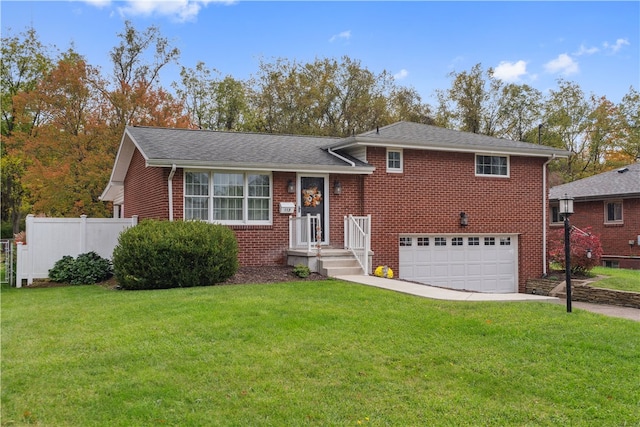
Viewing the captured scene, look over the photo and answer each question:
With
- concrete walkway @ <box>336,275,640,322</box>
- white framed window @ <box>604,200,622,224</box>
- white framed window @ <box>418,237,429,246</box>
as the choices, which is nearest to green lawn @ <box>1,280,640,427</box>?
concrete walkway @ <box>336,275,640,322</box>

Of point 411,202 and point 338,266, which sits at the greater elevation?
point 411,202

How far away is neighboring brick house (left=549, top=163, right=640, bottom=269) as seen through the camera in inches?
895

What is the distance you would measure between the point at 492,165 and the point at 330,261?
6.90 m

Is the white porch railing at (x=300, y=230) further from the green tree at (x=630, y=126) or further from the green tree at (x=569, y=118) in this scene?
the green tree at (x=630, y=126)

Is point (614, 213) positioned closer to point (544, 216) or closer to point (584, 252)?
point (544, 216)

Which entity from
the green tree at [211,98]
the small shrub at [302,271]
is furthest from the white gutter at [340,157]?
the green tree at [211,98]

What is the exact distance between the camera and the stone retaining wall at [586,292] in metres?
13.4

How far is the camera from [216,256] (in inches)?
465

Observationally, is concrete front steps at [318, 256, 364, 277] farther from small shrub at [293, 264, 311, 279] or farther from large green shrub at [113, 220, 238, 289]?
large green shrub at [113, 220, 238, 289]

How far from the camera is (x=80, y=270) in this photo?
13867 mm

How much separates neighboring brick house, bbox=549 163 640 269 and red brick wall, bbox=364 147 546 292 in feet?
21.9

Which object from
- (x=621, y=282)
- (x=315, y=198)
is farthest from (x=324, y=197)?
(x=621, y=282)

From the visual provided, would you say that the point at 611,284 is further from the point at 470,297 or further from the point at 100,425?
the point at 100,425

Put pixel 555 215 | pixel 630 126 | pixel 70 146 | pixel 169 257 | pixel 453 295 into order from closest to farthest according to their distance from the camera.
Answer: pixel 453 295 → pixel 169 257 → pixel 70 146 → pixel 555 215 → pixel 630 126
